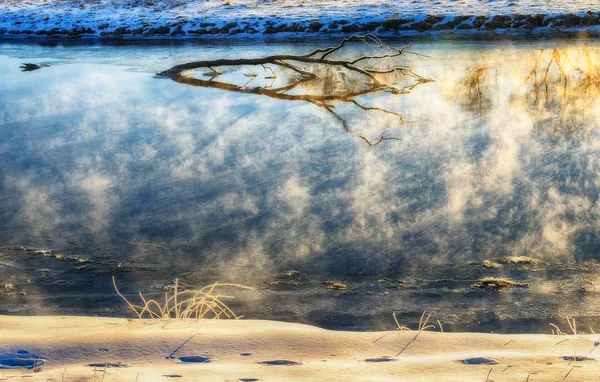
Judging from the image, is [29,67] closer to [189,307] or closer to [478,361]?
[189,307]

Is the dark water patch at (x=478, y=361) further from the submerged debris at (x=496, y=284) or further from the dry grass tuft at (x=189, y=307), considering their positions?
the submerged debris at (x=496, y=284)

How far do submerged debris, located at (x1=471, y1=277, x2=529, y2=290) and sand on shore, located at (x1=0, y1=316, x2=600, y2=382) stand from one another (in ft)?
4.02

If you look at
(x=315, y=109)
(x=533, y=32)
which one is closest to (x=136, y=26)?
(x=533, y=32)

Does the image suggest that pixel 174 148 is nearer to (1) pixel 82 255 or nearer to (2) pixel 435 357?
(1) pixel 82 255

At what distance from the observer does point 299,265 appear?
5.29 metres

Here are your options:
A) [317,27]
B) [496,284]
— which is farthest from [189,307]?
[317,27]

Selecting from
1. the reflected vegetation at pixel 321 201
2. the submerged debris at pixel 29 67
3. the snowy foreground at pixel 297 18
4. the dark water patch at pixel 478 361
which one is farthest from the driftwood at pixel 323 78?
the dark water patch at pixel 478 361

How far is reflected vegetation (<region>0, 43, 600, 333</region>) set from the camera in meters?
4.85

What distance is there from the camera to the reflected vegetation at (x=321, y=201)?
15.9 ft

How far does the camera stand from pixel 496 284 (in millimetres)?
4887

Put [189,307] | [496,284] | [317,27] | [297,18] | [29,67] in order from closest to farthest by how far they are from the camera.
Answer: [189,307] < [496,284] < [29,67] < [317,27] < [297,18]

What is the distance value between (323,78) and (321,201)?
23.9 feet

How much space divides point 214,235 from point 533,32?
16.6m

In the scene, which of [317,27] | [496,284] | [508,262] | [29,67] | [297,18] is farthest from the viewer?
[297,18]
